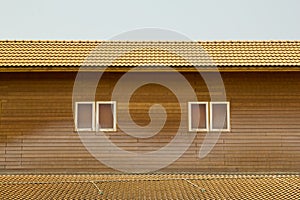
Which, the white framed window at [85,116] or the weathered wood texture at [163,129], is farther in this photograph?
the white framed window at [85,116]

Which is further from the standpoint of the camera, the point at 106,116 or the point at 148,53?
the point at 148,53

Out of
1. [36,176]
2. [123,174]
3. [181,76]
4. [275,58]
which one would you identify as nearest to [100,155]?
[123,174]

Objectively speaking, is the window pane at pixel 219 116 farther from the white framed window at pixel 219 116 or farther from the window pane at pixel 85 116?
the window pane at pixel 85 116

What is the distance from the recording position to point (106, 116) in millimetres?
18141

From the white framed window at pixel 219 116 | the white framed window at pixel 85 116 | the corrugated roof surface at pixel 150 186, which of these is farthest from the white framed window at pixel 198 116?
the white framed window at pixel 85 116

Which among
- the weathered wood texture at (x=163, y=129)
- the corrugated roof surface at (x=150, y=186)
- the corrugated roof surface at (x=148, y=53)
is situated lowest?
the corrugated roof surface at (x=150, y=186)

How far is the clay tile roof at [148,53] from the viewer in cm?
1802

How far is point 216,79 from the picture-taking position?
1819 cm

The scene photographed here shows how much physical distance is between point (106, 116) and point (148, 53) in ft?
8.20

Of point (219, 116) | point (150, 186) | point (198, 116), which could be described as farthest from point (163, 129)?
point (150, 186)

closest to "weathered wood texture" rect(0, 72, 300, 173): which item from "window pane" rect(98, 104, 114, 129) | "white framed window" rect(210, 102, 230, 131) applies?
"white framed window" rect(210, 102, 230, 131)

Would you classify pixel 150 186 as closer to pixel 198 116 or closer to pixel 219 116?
→ pixel 198 116

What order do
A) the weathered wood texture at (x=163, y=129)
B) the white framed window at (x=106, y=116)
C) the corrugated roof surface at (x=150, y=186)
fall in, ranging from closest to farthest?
the corrugated roof surface at (x=150, y=186), the weathered wood texture at (x=163, y=129), the white framed window at (x=106, y=116)

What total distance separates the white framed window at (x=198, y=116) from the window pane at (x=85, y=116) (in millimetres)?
3050
